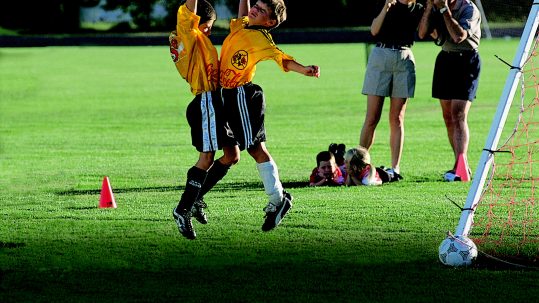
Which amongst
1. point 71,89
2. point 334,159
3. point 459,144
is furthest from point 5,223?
point 71,89

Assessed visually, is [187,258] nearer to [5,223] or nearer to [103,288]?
[103,288]

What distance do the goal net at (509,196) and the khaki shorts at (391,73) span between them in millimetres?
1261

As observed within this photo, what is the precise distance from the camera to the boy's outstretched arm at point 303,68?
7.73 metres

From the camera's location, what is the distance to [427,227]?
8.60m

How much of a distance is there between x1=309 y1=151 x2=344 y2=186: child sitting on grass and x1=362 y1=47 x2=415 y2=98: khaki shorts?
1.02 metres

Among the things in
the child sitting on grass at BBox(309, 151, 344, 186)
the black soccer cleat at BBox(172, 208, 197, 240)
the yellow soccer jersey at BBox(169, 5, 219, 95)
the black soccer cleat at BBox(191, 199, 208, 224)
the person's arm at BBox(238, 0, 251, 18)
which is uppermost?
the person's arm at BBox(238, 0, 251, 18)

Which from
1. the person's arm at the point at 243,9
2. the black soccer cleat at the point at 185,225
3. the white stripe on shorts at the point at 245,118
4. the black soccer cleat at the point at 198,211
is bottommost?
the black soccer cleat at the point at 198,211

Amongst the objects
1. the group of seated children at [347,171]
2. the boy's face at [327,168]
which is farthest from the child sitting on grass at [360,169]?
the boy's face at [327,168]

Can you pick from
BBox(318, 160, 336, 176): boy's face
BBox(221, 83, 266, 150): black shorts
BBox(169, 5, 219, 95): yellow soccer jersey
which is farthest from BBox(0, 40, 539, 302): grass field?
BBox(169, 5, 219, 95): yellow soccer jersey

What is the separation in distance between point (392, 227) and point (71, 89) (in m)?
17.4

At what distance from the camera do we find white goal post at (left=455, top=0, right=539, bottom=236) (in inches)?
284

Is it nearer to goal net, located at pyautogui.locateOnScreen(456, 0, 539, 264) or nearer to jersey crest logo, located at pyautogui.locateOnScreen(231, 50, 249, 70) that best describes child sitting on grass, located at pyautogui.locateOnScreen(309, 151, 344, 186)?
goal net, located at pyautogui.locateOnScreen(456, 0, 539, 264)

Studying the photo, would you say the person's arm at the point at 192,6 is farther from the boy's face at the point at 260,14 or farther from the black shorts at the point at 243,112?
the black shorts at the point at 243,112

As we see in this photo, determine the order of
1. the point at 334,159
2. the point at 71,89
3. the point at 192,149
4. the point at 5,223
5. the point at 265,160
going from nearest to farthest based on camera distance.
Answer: the point at 265,160, the point at 5,223, the point at 334,159, the point at 192,149, the point at 71,89
